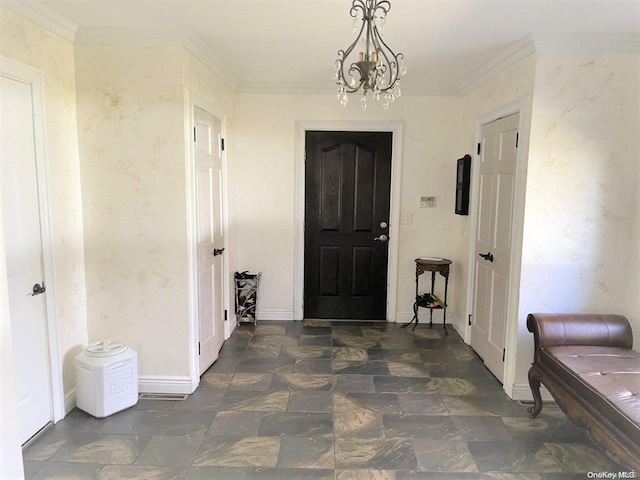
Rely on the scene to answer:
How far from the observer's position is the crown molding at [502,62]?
9.03ft

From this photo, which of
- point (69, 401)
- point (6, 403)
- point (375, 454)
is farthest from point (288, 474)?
point (69, 401)

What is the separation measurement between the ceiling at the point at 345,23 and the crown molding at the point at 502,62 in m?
0.04

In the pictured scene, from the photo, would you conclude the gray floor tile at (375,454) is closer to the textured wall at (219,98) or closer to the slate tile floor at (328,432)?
the slate tile floor at (328,432)

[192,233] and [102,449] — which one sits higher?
[192,233]

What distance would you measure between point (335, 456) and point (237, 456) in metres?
0.52

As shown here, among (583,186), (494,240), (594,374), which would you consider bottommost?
(594,374)

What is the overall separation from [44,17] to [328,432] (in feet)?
9.24

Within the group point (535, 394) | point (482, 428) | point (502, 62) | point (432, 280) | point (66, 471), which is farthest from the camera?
point (432, 280)

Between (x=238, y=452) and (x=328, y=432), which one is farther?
(x=328, y=432)

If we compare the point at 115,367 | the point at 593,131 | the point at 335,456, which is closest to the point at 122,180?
the point at 115,367

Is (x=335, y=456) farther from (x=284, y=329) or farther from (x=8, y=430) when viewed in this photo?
(x=284, y=329)

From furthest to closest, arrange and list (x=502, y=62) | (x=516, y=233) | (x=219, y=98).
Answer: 1. (x=219, y=98)
2. (x=502, y=62)
3. (x=516, y=233)

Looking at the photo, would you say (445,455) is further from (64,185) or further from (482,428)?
(64,185)

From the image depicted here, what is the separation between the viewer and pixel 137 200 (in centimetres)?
283
